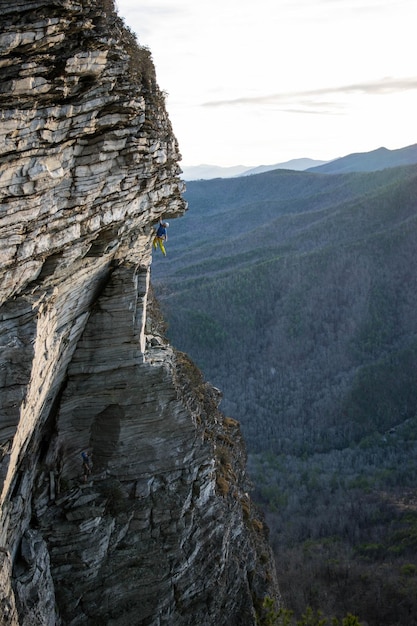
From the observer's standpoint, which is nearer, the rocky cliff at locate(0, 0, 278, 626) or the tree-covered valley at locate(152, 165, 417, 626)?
the rocky cliff at locate(0, 0, 278, 626)

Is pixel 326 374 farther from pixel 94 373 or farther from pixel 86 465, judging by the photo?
pixel 94 373

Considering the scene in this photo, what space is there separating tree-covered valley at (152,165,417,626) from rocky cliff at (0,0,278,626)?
808 inches

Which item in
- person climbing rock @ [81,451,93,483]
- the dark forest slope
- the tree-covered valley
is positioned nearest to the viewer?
person climbing rock @ [81,451,93,483]

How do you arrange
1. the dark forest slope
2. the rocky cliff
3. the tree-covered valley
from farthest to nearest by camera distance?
the dark forest slope
the tree-covered valley
the rocky cliff

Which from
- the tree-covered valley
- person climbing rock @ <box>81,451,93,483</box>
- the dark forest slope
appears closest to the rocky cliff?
person climbing rock @ <box>81,451,93,483</box>

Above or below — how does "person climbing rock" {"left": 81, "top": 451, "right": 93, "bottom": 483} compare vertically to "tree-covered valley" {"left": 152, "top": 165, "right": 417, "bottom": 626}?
above

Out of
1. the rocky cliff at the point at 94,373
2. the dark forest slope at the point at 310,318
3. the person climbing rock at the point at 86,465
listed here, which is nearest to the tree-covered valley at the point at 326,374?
the dark forest slope at the point at 310,318

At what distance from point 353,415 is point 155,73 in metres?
65.2

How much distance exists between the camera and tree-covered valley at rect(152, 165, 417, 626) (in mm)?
44312

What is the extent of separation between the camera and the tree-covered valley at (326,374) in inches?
1745

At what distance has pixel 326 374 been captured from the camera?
8850cm

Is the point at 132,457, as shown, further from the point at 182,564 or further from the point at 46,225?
the point at 46,225

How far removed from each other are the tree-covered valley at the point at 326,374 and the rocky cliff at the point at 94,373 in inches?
808

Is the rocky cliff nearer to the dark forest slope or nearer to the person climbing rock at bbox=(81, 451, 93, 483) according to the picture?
the person climbing rock at bbox=(81, 451, 93, 483)
